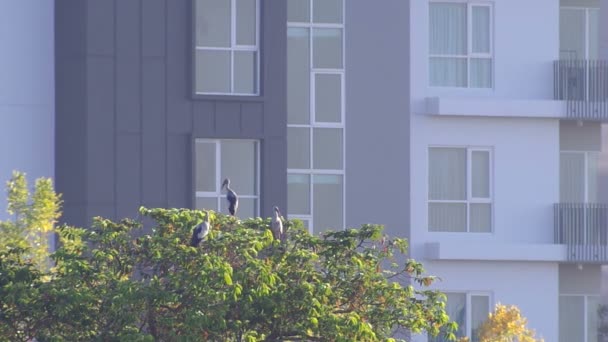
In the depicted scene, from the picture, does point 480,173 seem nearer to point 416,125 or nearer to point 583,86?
point 416,125

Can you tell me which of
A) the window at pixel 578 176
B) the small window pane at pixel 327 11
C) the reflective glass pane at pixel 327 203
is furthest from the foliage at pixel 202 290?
the window at pixel 578 176

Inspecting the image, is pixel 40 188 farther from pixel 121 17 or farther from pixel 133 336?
pixel 121 17

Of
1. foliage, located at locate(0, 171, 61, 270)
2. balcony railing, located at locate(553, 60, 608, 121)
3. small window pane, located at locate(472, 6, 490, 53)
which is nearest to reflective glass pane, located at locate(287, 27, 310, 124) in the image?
small window pane, located at locate(472, 6, 490, 53)

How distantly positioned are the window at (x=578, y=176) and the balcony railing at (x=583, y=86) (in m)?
1.21

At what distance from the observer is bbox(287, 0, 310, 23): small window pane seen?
115 feet

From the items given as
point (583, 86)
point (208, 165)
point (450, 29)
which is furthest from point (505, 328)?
point (450, 29)

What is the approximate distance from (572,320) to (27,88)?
12081mm

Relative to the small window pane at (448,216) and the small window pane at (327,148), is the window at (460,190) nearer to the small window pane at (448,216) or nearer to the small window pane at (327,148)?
the small window pane at (448,216)

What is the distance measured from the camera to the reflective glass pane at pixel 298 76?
3478cm

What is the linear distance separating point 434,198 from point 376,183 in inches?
57.4

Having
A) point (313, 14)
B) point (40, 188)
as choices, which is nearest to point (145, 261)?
point (40, 188)

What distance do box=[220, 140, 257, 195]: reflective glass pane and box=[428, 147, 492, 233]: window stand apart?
5.55 metres

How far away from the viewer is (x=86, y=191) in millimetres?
30719

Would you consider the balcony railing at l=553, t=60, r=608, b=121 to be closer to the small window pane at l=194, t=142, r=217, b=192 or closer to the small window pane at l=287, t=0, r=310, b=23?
the small window pane at l=287, t=0, r=310, b=23
